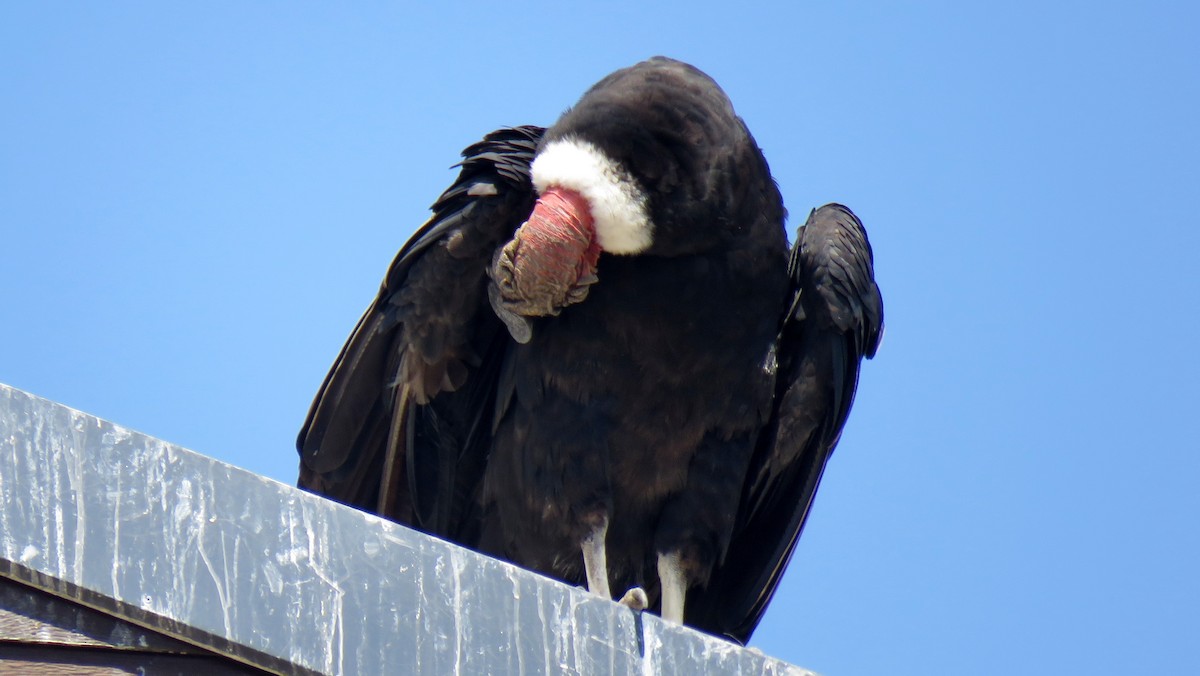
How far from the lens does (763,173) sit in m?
4.70

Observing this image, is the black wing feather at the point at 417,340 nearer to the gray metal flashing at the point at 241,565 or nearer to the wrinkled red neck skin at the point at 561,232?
the wrinkled red neck skin at the point at 561,232

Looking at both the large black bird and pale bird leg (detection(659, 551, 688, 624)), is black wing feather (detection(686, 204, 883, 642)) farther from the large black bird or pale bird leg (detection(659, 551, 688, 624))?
pale bird leg (detection(659, 551, 688, 624))

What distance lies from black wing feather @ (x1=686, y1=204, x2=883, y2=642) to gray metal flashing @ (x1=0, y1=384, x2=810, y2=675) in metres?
2.25

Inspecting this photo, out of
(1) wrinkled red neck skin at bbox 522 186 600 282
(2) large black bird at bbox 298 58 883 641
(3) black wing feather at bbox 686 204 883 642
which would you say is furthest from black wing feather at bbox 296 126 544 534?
(3) black wing feather at bbox 686 204 883 642

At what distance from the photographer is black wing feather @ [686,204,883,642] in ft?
15.5

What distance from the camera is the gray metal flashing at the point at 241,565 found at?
2211 mm

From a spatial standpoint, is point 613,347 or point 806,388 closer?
point 613,347

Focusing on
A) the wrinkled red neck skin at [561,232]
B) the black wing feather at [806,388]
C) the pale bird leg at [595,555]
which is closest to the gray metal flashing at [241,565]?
the wrinkled red neck skin at [561,232]

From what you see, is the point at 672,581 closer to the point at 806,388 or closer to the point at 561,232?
the point at 806,388

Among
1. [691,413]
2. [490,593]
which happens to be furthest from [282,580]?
[691,413]

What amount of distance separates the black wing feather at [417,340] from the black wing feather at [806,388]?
3.11ft

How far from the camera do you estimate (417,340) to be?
4566 mm

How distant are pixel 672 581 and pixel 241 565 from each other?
251 cm

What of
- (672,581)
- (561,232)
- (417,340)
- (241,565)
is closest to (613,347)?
(561,232)
